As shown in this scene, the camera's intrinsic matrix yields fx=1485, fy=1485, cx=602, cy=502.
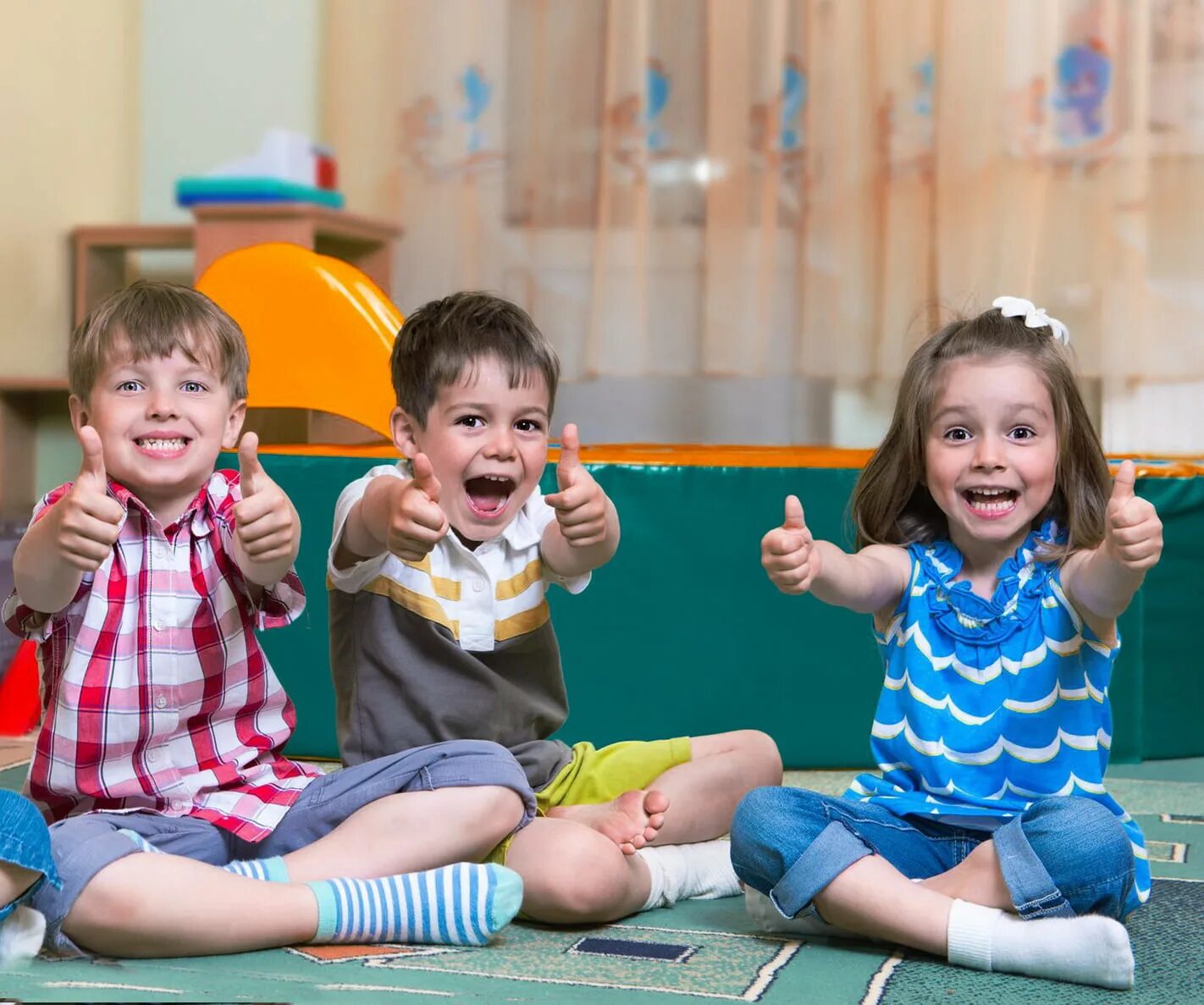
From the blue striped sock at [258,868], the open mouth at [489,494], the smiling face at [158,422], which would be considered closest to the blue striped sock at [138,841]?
the blue striped sock at [258,868]

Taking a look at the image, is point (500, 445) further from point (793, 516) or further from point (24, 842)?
point (24, 842)

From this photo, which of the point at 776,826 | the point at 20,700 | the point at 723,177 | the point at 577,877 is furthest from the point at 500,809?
the point at 723,177

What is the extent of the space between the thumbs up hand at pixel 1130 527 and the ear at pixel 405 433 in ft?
1.56

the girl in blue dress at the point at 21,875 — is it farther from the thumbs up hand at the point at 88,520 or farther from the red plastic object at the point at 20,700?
the red plastic object at the point at 20,700

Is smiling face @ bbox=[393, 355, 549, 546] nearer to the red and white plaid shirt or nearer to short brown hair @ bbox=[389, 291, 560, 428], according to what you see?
short brown hair @ bbox=[389, 291, 560, 428]

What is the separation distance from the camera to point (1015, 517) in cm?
98

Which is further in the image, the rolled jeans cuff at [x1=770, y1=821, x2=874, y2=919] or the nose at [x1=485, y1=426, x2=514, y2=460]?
the nose at [x1=485, y1=426, x2=514, y2=460]

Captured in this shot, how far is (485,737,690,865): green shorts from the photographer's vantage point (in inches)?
42.6

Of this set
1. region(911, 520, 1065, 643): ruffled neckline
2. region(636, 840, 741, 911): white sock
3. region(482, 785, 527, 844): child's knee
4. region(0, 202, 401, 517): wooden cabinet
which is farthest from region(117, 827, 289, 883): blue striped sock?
region(0, 202, 401, 517): wooden cabinet

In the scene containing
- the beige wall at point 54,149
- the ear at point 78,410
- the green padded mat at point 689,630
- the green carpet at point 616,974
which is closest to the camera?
the green carpet at point 616,974

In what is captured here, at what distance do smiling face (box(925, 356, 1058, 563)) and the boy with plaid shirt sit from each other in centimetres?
35

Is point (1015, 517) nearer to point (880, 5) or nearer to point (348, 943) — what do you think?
point (348, 943)

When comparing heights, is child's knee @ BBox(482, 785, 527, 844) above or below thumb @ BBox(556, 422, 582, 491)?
below

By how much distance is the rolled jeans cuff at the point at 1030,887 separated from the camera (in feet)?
2.80
